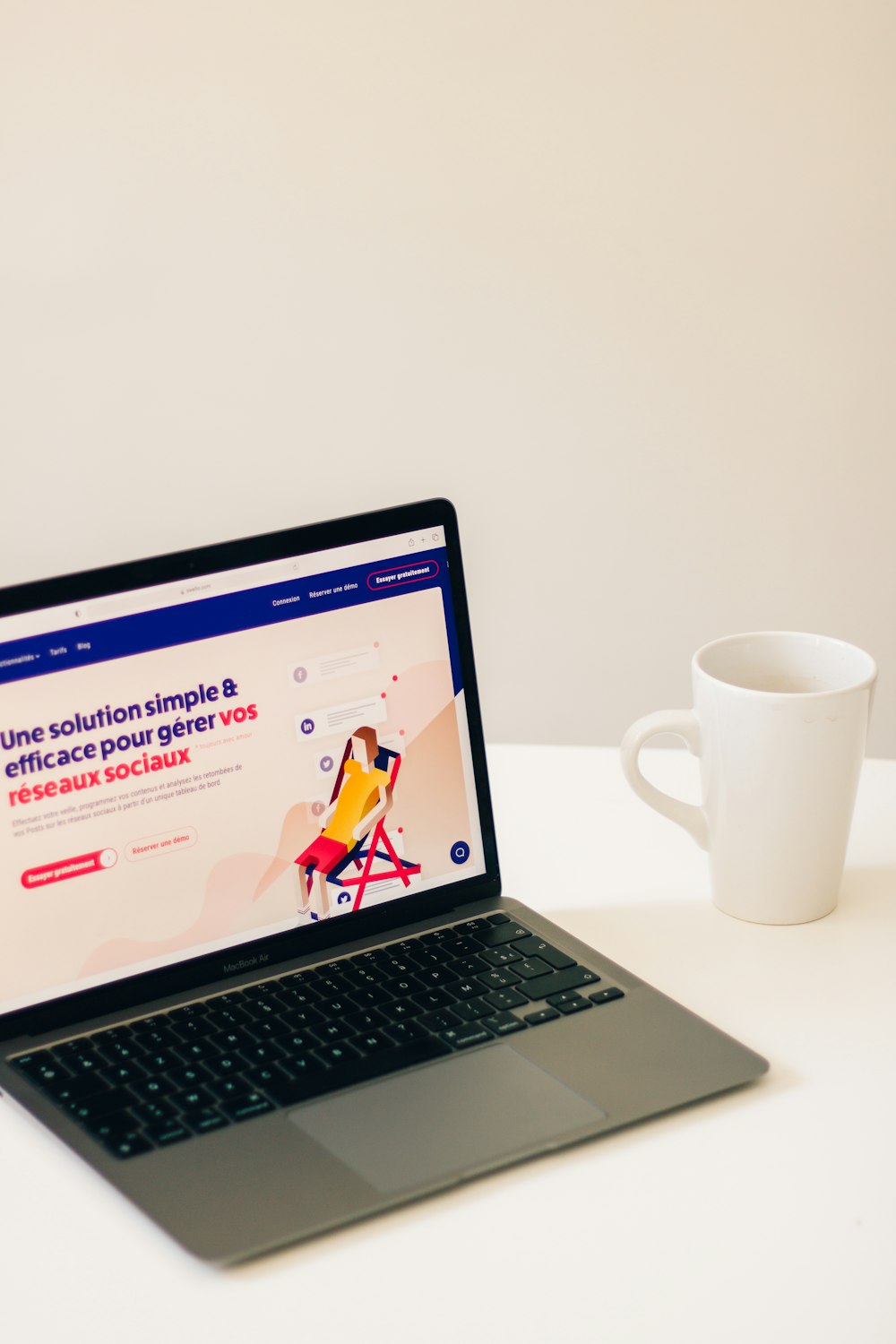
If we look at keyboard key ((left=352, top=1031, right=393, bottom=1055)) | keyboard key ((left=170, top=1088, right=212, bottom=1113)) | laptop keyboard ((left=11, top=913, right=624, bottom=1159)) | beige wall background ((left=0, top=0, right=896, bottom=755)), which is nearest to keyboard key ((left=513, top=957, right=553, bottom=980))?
laptop keyboard ((left=11, top=913, right=624, bottom=1159))

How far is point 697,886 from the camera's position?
38.3 inches

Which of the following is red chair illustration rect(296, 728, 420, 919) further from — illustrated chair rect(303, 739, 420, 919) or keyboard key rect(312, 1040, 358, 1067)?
keyboard key rect(312, 1040, 358, 1067)

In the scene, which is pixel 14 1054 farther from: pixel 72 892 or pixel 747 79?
pixel 747 79

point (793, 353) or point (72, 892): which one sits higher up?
point (793, 353)

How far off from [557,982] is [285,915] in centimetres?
17

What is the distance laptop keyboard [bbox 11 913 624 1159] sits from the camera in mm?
706

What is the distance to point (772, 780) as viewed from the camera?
Result: 2.89 feet

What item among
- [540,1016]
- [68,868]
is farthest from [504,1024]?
[68,868]

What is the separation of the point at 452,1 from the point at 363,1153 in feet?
6.31

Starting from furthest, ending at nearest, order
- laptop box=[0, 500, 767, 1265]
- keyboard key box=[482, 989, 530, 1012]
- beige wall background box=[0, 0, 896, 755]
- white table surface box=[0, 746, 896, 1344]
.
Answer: beige wall background box=[0, 0, 896, 755] → keyboard key box=[482, 989, 530, 1012] → laptop box=[0, 500, 767, 1265] → white table surface box=[0, 746, 896, 1344]

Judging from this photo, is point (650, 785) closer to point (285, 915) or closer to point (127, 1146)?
point (285, 915)

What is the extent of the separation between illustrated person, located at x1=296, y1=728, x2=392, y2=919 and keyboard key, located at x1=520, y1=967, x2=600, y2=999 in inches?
5.3

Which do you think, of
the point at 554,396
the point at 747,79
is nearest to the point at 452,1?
the point at 747,79

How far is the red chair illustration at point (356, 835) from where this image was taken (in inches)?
34.0
